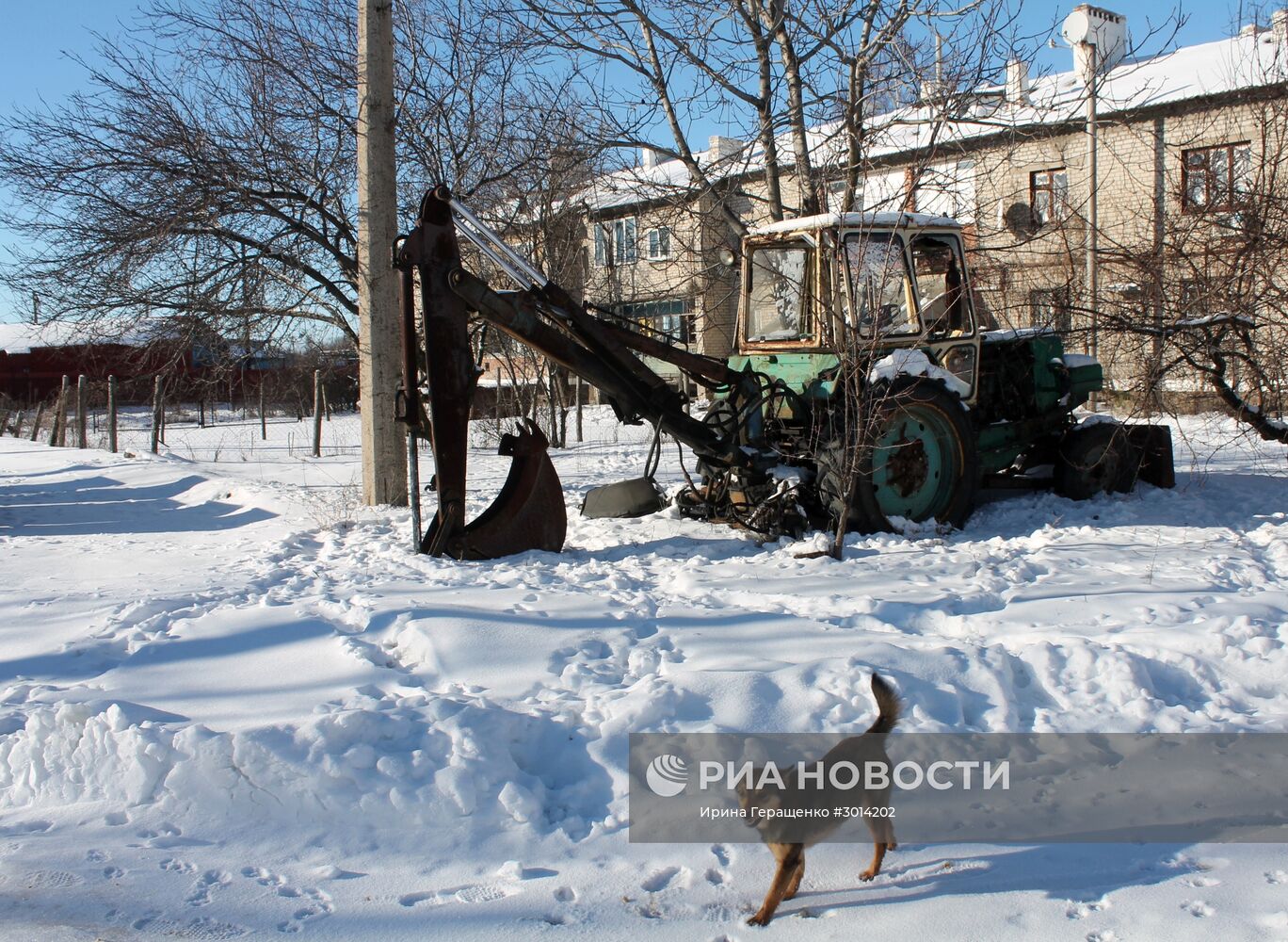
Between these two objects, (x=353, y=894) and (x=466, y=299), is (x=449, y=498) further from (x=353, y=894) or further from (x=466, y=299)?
(x=353, y=894)

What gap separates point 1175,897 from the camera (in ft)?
10.0

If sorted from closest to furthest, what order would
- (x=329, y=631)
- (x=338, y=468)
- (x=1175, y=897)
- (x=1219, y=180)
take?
(x=1175, y=897)
(x=329, y=631)
(x=1219, y=180)
(x=338, y=468)

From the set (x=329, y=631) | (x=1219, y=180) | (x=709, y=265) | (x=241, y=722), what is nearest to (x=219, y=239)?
(x=709, y=265)

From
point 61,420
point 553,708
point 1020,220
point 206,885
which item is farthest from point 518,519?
point 61,420

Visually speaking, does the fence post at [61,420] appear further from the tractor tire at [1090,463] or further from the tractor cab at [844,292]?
the tractor tire at [1090,463]

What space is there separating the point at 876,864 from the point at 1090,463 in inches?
282

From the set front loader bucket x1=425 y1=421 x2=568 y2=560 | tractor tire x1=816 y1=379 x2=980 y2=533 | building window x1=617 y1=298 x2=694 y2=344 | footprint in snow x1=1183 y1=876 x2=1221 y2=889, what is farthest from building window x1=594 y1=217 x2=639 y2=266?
footprint in snow x1=1183 y1=876 x2=1221 y2=889

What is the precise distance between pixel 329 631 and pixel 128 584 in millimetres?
2400

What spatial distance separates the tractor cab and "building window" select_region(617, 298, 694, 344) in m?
0.75

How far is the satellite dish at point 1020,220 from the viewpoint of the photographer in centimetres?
996

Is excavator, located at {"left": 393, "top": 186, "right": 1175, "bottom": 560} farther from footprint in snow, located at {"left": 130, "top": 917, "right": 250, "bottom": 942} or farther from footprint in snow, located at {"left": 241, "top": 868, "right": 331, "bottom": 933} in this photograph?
footprint in snow, located at {"left": 130, "top": 917, "right": 250, "bottom": 942}

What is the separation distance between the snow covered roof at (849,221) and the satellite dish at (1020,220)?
48.2 inches

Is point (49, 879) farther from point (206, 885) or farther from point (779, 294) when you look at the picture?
point (779, 294)

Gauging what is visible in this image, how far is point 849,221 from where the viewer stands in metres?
7.62
